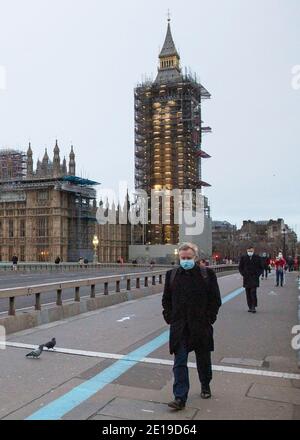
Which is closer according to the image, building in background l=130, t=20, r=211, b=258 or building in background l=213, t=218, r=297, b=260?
building in background l=130, t=20, r=211, b=258

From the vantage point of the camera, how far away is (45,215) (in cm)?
9094

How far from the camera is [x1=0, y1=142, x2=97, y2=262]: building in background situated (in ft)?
295

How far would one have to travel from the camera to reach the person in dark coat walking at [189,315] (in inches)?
210

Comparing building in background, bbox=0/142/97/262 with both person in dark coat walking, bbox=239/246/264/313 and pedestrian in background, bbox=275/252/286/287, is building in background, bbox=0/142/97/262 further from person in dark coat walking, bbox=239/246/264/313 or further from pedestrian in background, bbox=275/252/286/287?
person in dark coat walking, bbox=239/246/264/313

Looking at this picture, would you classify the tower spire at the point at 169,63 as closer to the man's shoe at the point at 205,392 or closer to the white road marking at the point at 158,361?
the white road marking at the point at 158,361

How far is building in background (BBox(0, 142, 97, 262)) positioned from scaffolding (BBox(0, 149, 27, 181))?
7.6 inches

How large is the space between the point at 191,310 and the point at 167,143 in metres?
93.4

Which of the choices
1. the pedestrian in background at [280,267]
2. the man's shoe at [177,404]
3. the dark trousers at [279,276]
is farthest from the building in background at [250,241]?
the man's shoe at [177,404]

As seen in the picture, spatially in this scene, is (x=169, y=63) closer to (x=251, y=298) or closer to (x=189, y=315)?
(x=251, y=298)

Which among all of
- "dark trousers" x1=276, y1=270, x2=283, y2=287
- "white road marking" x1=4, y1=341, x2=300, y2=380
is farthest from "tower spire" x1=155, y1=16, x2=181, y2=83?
"white road marking" x1=4, y1=341, x2=300, y2=380

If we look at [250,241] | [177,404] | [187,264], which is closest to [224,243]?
[250,241]

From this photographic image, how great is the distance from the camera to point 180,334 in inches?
212

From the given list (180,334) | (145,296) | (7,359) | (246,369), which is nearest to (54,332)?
(7,359)
